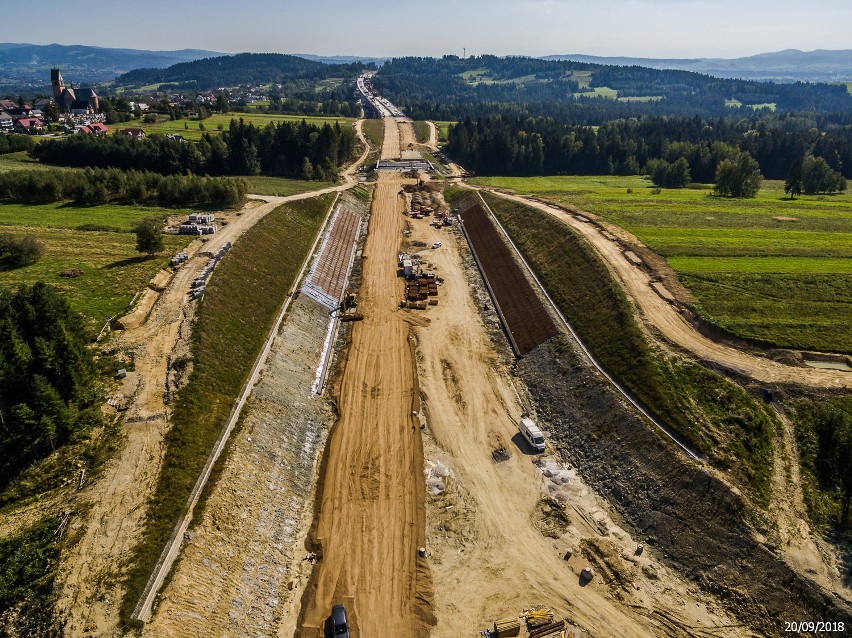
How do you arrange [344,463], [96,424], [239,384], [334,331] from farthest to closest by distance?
1. [334,331]
2. [239,384]
3. [344,463]
4. [96,424]

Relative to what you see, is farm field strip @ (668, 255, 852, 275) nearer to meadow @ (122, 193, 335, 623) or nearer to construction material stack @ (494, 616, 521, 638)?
construction material stack @ (494, 616, 521, 638)

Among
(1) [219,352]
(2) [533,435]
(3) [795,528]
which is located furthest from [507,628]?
(1) [219,352]

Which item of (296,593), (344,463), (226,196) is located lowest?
(296,593)

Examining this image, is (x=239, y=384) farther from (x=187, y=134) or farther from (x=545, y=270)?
(x=187, y=134)

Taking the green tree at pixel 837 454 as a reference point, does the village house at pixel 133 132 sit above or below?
above

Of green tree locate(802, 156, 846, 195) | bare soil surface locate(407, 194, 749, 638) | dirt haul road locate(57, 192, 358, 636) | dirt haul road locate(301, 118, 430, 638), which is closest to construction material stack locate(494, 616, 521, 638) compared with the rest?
bare soil surface locate(407, 194, 749, 638)

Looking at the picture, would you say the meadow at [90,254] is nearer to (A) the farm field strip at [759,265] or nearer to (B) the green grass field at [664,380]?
(B) the green grass field at [664,380]

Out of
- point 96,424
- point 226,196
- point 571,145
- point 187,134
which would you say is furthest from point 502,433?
point 187,134

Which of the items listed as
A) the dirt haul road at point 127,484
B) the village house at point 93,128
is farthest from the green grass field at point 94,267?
the village house at point 93,128
